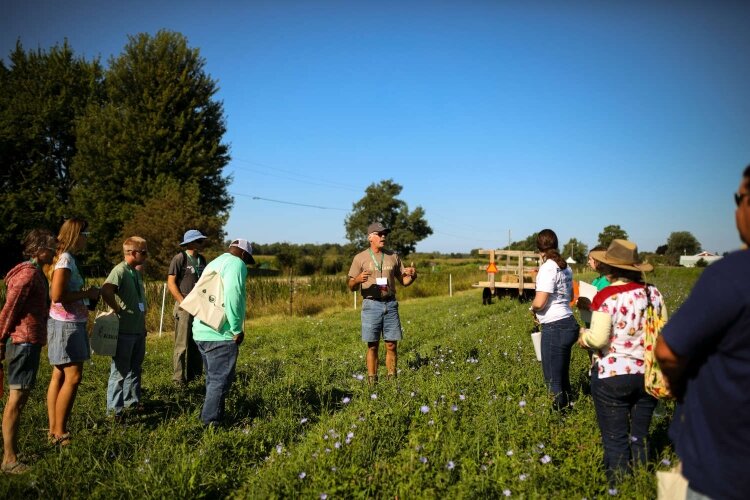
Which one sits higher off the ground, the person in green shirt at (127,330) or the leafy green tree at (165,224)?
the leafy green tree at (165,224)

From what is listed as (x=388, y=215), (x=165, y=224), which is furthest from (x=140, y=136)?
(x=388, y=215)

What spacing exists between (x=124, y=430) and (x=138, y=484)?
4.14 feet

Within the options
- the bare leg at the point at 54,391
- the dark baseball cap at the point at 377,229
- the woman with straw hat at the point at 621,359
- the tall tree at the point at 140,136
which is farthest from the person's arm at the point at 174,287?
the tall tree at the point at 140,136

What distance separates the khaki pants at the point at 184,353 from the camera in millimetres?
6469

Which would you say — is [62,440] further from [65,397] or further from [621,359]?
[621,359]

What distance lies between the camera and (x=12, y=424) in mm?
3736

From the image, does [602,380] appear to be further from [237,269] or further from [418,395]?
[237,269]

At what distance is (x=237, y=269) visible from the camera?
14.5ft

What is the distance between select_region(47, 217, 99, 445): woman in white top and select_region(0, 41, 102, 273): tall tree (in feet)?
93.2

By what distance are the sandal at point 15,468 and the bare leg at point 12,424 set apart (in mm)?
29

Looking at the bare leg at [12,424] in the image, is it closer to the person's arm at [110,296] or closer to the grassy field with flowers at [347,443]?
the grassy field with flowers at [347,443]

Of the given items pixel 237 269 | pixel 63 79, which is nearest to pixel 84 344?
pixel 237 269

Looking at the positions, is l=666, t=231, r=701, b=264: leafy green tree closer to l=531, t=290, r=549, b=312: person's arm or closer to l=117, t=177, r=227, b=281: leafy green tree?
l=117, t=177, r=227, b=281: leafy green tree

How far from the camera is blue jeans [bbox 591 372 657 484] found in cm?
305
